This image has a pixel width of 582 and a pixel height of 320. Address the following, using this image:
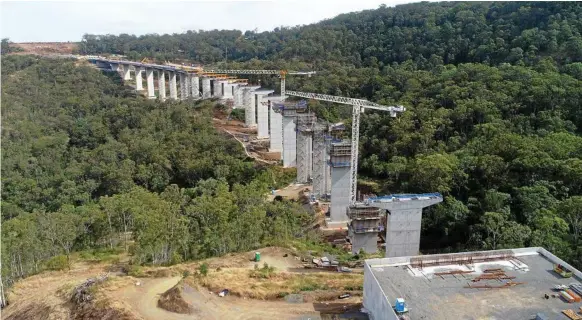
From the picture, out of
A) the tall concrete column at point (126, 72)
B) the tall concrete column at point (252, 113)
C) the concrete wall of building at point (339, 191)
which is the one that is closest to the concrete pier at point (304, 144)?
the concrete wall of building at point (339, 191)

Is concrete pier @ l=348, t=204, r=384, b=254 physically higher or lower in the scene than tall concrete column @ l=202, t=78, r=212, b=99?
lower

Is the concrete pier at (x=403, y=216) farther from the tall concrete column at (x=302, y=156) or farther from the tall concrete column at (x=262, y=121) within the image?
the tall concrete column at (x=262, y=121)

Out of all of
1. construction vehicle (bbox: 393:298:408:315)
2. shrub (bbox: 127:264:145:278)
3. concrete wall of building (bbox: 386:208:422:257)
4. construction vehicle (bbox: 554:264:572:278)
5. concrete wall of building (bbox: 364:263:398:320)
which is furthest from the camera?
concrete wall of building (bbox: 386:208:422:257)

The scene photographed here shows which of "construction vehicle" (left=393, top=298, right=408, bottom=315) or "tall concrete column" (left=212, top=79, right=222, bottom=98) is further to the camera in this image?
"tall concrete column" (left=212, top=79, right=222, bottom=98)

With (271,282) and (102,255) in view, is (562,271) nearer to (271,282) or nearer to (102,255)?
(271,282)

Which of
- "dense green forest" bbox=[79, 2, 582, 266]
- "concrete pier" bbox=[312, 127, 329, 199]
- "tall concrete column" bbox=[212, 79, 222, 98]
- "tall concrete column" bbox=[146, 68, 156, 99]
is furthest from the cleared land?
"tall concrete column" bbox=[146, 68, 156, 99]

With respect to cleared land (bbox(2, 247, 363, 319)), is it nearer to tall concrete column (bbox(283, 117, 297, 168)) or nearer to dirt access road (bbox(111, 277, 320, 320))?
dirt access road (bbox(111, 277, 320, 320))

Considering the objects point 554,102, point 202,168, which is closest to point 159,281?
point 202,168

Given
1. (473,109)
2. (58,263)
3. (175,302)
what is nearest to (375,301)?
(175,302)
